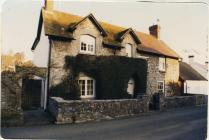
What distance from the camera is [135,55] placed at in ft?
33.9

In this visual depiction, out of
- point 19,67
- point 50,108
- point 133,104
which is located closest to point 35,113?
point 50,108

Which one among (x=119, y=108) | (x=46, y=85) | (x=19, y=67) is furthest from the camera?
(x=119, y=108)

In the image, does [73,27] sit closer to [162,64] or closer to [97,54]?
[97,54]

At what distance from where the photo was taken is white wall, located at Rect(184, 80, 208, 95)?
24.8ft

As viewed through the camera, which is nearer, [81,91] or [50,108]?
[50,108]

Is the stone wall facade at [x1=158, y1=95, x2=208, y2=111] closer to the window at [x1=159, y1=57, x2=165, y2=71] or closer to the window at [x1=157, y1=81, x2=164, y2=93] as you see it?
the window at [x1=157, y1=81, x2=164, y2=93]

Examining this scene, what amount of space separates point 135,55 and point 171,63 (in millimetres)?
1461

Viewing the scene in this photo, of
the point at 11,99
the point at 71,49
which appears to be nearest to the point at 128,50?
the point at 71,49

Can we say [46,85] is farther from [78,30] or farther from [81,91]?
[78,30]

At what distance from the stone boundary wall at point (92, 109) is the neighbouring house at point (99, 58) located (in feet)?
1.82

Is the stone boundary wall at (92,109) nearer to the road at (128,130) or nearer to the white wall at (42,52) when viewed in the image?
the road at (128,130)

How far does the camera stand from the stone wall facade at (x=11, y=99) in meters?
7.27

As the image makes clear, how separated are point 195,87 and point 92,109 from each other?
3.69m

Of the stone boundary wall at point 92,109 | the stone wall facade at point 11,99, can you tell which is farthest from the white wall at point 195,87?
the stone wall facade at point 11,99
